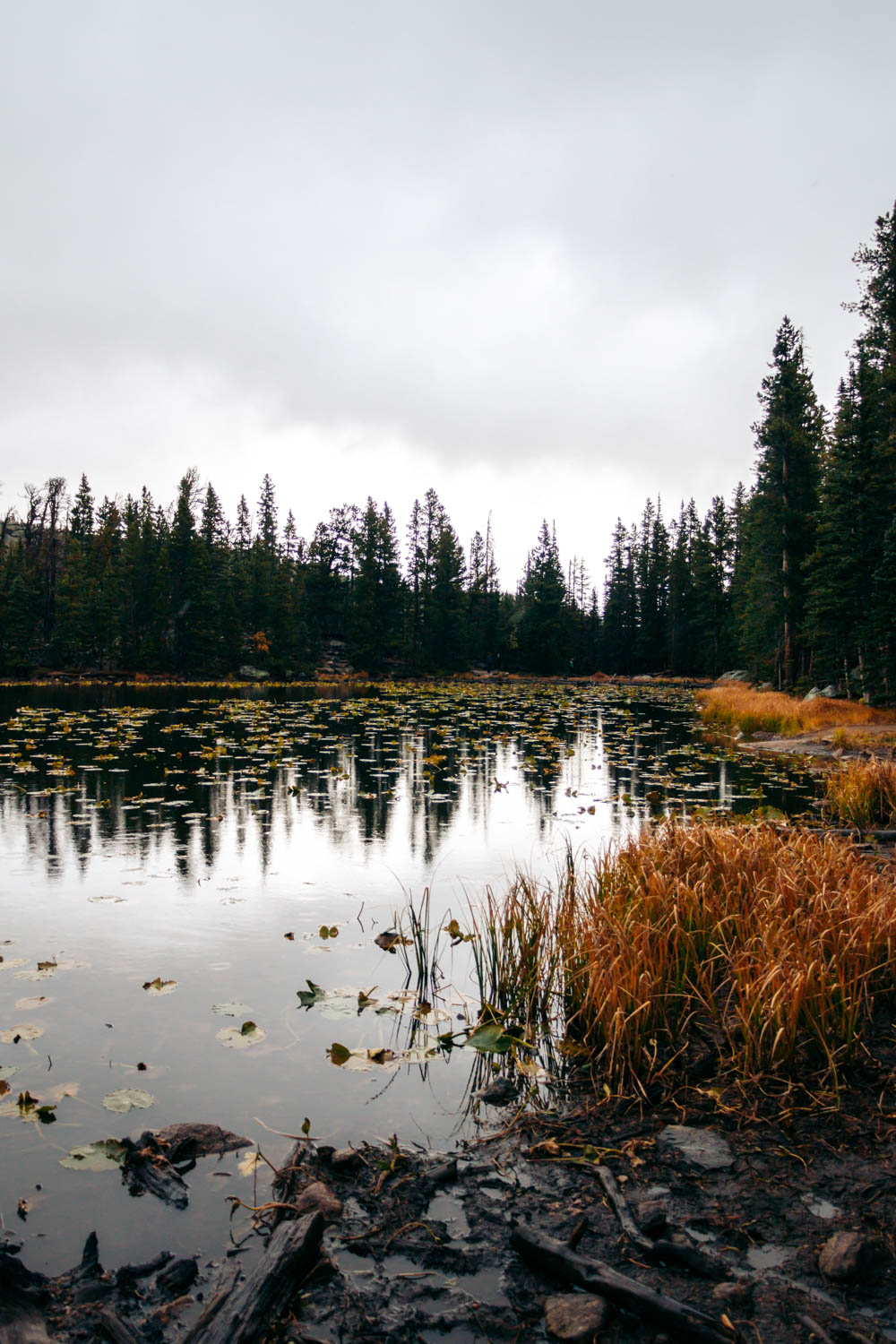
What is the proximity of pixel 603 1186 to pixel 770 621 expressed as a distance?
42.1m

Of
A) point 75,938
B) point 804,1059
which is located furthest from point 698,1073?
point 75,938

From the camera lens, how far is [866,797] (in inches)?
453

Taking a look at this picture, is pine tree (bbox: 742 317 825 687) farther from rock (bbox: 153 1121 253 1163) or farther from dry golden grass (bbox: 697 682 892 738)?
rock (bbox: 153 1121 253 1163)

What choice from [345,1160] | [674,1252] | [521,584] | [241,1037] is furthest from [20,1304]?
[521,584]

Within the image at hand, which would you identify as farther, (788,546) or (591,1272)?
(788,546)

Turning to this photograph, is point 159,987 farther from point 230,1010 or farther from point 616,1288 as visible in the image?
point 616,1288

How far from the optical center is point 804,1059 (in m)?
4.27

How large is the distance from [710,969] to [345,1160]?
2.62m

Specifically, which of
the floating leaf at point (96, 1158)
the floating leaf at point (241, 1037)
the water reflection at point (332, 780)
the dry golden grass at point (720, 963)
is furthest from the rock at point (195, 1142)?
the water reflection at point (332, 780)

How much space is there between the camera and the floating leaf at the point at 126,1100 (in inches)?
157

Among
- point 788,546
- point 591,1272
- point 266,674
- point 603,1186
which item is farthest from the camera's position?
point 266,674

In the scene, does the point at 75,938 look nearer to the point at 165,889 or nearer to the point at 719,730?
the point at 165,889

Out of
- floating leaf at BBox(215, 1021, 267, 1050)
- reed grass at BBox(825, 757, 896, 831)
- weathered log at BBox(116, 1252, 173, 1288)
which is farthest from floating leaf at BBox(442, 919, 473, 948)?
reed grass at BBox(825, 757, 896, 831)

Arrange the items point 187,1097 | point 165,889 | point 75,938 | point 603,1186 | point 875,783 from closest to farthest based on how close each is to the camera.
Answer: point 603,1186
point 187,1097
point 75,938
point 165,889
point 875,783
